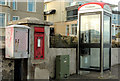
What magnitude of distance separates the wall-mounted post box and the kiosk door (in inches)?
170

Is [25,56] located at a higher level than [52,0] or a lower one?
lower

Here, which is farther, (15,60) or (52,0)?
(52,0)

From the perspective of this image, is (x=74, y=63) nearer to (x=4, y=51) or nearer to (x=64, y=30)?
(x=4, y=51)

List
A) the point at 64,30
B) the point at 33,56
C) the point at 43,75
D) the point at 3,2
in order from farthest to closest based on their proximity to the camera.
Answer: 1. the point at 64,30
2. the point at 3,2
3. the point at 43,75
4. the point at 33,56

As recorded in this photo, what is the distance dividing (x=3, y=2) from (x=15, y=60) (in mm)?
15773

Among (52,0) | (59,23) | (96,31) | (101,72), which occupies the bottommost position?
(101,72)

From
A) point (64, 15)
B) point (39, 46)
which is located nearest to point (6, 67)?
point (39, 46)

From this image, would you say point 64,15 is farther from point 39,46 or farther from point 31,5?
point 39,46

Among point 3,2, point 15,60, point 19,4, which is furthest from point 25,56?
point 19,4

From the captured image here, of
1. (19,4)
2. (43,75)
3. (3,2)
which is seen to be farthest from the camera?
(19,4)

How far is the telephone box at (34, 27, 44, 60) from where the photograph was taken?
20.0 feet

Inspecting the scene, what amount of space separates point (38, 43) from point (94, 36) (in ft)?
14.1

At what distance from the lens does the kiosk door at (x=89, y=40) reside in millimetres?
9391

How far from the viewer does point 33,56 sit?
19.9 feet
